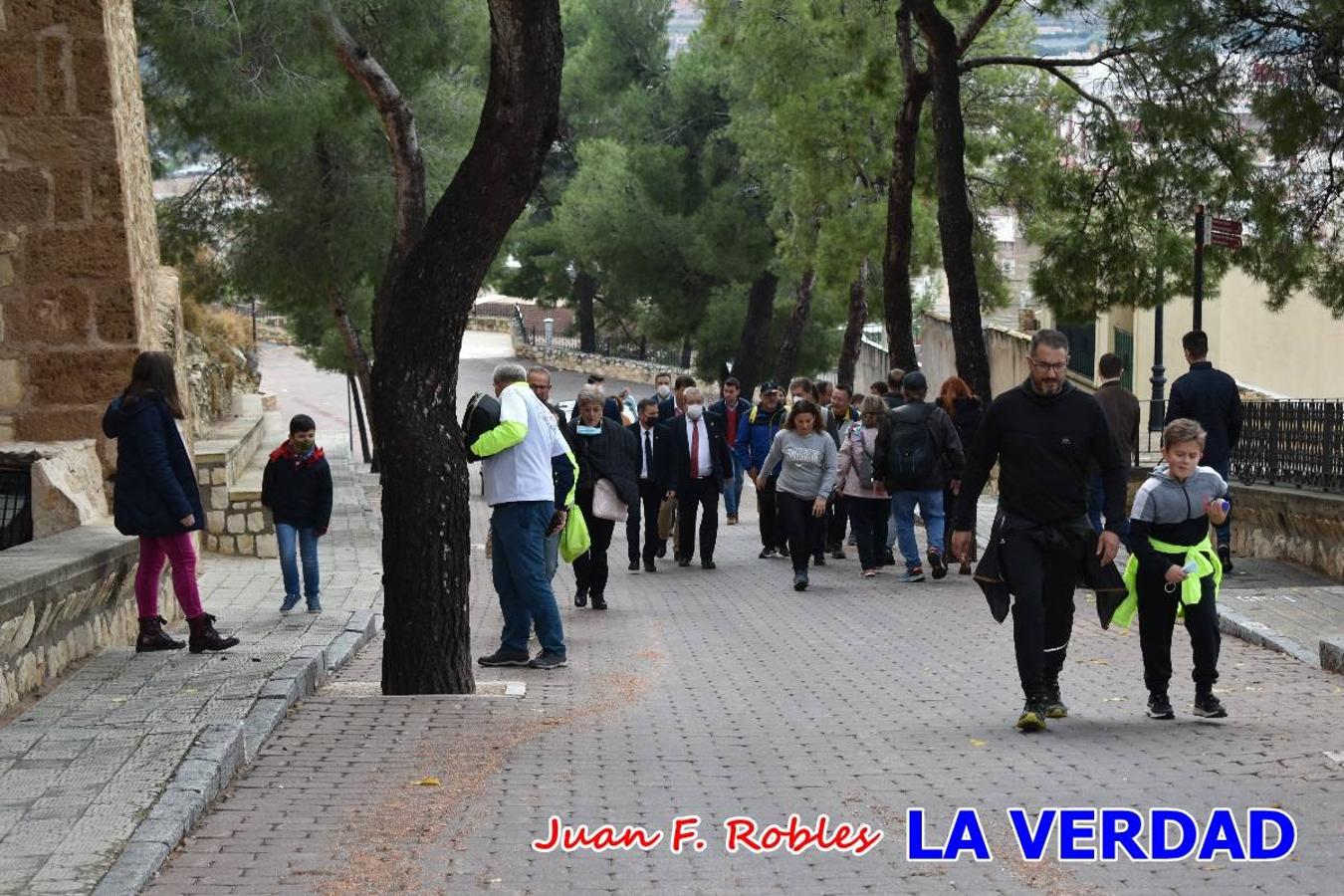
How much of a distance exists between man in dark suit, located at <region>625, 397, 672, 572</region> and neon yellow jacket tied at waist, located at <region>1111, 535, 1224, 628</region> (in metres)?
8.91

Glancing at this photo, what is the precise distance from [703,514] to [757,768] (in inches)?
414

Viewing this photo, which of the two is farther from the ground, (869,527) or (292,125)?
(292,125)

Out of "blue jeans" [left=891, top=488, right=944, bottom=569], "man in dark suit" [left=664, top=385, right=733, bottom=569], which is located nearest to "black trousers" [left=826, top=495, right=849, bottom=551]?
"man in dark suit" [left=664, top=385, right=733, bottom=569]

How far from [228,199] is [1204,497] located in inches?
948

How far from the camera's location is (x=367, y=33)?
82.8 ft

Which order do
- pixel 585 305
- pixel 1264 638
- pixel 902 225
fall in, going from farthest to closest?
pixel 585 305
pixel 902 225
pixel 1264 638

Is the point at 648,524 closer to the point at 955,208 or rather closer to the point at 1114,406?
the point at 955,208

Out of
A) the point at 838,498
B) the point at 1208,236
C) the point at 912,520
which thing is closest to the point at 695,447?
the point at 838,498

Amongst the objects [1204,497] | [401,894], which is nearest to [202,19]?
[1204,497]

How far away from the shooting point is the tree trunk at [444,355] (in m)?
9.25

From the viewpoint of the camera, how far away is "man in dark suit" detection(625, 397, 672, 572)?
17.9 m

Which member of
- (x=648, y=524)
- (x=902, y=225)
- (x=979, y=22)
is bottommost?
(x=648, y=524)

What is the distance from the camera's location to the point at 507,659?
11500mm

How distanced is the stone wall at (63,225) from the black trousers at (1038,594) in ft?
21.8
